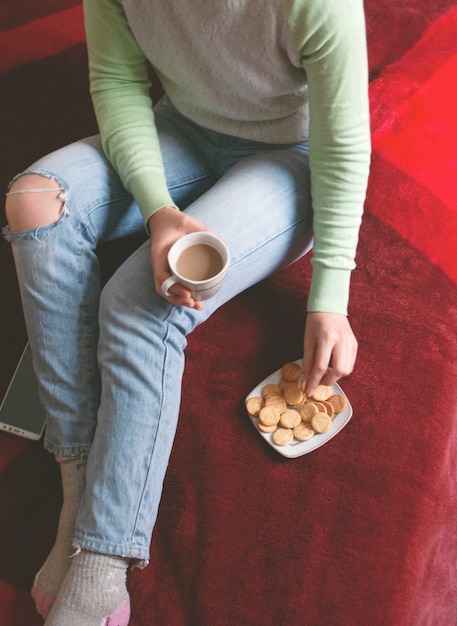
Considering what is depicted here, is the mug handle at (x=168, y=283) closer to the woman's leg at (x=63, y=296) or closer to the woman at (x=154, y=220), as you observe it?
the woman at (x=154, y=220)

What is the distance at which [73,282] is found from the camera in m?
0.93

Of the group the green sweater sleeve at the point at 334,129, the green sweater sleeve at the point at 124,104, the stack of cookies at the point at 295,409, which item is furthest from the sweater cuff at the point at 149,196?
the stack of cookies at the point at 295,409

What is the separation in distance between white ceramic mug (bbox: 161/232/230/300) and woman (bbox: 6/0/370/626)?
0.02 meters

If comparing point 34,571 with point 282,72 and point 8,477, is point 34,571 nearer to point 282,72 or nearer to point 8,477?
point 8,477

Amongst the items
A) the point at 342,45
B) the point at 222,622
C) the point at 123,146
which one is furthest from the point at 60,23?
the point at 222,622

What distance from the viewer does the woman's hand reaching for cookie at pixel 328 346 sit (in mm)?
895

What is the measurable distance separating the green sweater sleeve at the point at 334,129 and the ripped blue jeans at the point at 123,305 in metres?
0.08

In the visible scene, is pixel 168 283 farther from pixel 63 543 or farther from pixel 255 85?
pixel 63 543

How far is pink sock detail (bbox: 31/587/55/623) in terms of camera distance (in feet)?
2.96

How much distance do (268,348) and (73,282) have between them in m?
0.38

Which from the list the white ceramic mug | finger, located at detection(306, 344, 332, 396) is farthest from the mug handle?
finger, located at detection(306, 344, 332, 396)

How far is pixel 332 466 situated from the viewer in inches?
38.8

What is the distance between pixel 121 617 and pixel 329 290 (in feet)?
2.00

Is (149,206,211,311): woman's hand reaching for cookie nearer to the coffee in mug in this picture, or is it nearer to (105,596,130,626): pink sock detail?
the coffee in mug
